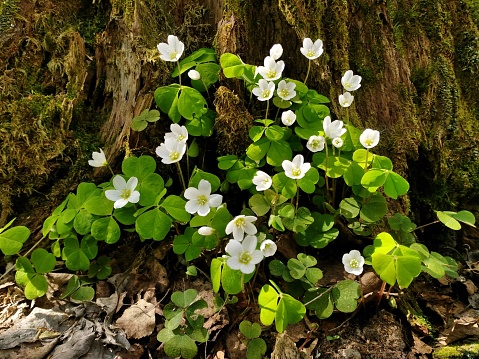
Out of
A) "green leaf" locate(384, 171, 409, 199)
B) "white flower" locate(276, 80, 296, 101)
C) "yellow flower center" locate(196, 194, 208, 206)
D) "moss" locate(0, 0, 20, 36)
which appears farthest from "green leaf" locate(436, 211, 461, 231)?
"moss" locate(0, 0, 20, 36)

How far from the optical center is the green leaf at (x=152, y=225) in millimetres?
2238

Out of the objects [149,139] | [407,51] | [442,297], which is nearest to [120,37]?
[149,139]

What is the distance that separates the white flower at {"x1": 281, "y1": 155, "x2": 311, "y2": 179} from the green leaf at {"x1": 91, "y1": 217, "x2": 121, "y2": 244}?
3.25ft

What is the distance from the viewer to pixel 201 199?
7.12 ft

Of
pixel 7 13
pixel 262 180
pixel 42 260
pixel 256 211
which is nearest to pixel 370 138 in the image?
pixel 262 180

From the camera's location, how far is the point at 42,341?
7.35 ft

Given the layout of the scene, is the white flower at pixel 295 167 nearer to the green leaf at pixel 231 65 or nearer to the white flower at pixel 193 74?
the green leaf at pixel 231 65

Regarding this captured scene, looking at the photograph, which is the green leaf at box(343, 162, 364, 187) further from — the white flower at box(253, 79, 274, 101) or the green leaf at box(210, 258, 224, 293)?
the green leaf at box(210, 258, 224, 293)

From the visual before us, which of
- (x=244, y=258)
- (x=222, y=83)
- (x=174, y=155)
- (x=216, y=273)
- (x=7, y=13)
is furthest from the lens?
(x=7, y=13)

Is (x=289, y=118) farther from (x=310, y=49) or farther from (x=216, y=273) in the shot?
(x=216, y=273)

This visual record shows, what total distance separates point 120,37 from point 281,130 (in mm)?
1316

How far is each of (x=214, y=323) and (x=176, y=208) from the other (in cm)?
68

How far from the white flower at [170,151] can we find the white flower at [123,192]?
195 millimetres

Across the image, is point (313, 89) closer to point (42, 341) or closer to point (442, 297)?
point (442, 297)
